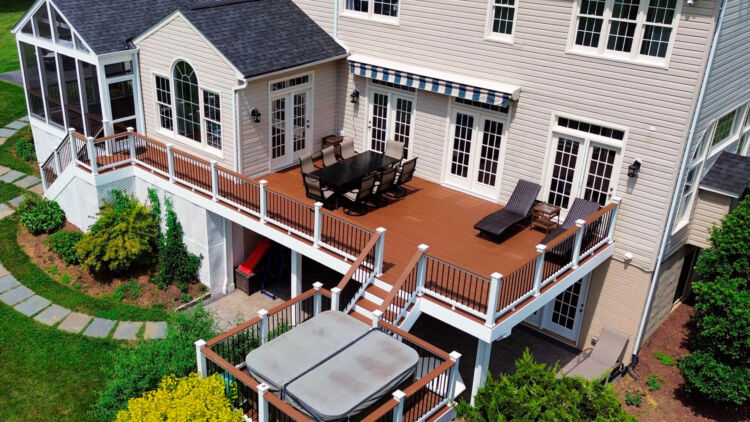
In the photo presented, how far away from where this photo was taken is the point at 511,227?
1504cm

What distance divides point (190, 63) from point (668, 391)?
13282 millimetres

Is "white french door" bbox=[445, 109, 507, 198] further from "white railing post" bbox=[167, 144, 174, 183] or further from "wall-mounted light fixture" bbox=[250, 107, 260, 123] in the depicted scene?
"white railing post" bbox=[167, 144, 174, 183]

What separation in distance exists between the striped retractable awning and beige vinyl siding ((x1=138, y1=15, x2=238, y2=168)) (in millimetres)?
3361

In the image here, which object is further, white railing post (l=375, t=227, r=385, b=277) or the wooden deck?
the wooden deck

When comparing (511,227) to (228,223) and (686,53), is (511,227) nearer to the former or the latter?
(686,53)

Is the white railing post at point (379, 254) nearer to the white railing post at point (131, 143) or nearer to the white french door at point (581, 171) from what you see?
the white french door at point (581, 171)

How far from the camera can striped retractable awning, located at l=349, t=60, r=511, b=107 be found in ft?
48.4

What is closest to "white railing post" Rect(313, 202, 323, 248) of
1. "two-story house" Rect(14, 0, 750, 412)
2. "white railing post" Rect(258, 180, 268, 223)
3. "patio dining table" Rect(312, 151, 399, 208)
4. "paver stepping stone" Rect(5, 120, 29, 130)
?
"two-story house" Rect(14, 0, 750, 412)

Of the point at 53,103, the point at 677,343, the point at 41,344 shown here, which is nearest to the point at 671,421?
the point at 677,343

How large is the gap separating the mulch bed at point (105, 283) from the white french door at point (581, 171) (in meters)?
9.37

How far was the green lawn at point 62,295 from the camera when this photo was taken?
16.1 metres

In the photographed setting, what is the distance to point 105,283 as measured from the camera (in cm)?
1700

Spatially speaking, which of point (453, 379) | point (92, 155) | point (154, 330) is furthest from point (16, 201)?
point (453, 379)

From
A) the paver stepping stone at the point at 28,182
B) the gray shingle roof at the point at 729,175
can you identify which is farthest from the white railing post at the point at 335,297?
the paver stepping stone at the point at 28,182
